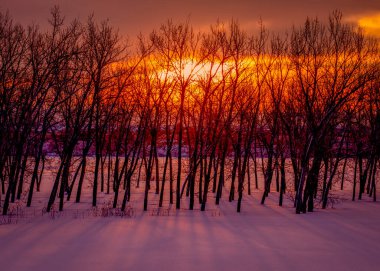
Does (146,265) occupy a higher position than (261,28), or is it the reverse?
(261,28)

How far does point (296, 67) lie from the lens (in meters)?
19.3

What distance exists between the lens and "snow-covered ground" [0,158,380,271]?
1042cm

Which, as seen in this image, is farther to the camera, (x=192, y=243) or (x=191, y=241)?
(x=191, y=241)

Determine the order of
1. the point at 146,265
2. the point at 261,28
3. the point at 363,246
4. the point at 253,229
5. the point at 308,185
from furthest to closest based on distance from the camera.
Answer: the point at 261,28, the point at 308,185, the point at 253,229, the point at 363,246, the point at 146,265

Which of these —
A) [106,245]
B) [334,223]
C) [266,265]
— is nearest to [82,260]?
[106,245]

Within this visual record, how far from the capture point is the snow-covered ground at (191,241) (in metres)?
10.4

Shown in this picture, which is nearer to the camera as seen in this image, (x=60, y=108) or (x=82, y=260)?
(x=82, y=260)

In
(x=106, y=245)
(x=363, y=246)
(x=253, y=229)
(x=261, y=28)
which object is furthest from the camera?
(x=261, y=28)

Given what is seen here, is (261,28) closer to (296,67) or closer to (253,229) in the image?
(296,67)

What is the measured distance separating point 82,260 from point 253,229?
734 centimetres

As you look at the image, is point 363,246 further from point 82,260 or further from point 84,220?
point 84,220

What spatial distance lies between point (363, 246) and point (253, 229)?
4.06m

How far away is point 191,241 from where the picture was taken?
13.0 meters

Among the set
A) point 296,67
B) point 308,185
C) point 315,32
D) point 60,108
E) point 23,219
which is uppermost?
point 315,32
